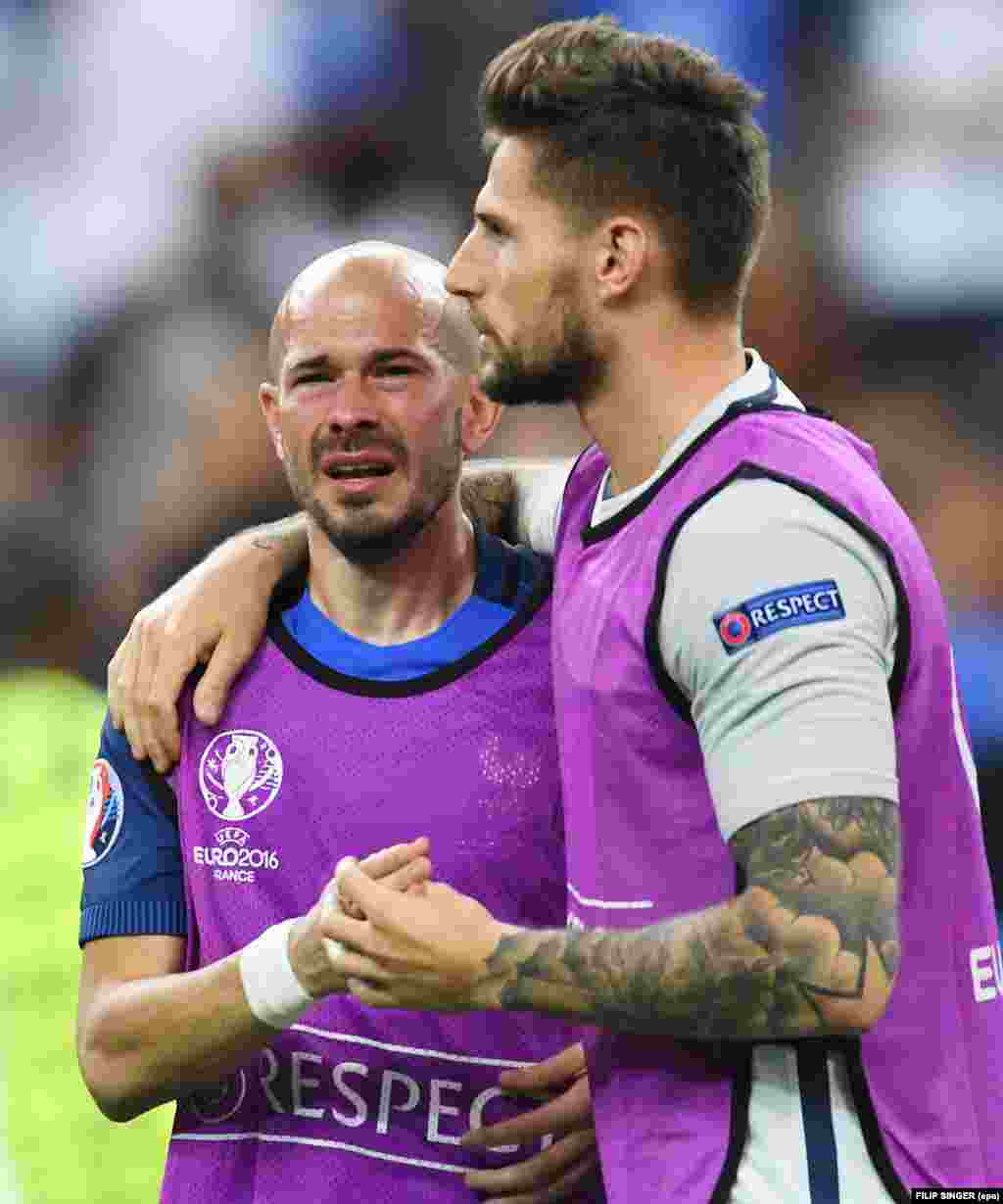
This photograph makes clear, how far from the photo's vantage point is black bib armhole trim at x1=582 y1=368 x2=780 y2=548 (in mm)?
1841

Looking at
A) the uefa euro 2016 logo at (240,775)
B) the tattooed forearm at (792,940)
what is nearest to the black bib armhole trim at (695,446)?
the tattooed forearm at (792,940)

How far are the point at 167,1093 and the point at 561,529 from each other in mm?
779

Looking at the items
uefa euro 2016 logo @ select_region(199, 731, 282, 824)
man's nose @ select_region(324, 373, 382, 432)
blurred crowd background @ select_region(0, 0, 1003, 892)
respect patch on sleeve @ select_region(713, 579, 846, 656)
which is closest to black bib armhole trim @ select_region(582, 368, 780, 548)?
respect patch on sleeve @ select_region(713, 579, 846, 656)

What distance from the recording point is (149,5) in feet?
21.6

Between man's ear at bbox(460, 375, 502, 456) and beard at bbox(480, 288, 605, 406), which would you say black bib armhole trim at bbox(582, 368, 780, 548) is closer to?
beard at bbox(480, 288, 605, 406)

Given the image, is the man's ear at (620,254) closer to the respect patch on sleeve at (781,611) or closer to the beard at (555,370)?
the beard at (555,370)

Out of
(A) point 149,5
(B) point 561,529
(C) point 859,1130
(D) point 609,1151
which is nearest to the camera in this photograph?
(C) point 859,1130

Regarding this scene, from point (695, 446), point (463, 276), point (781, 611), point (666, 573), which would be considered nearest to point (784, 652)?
point (781, 611)

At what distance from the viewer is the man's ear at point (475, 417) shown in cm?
240

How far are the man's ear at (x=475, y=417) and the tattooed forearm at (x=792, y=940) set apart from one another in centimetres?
88

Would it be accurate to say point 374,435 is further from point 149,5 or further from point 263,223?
point 149,5

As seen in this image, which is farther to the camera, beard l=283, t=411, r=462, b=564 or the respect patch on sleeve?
beard l=283, t=411, r=462, b=564

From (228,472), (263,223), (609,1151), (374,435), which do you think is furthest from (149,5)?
(609,1151)

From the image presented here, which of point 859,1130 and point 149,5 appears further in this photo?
point 149,5
